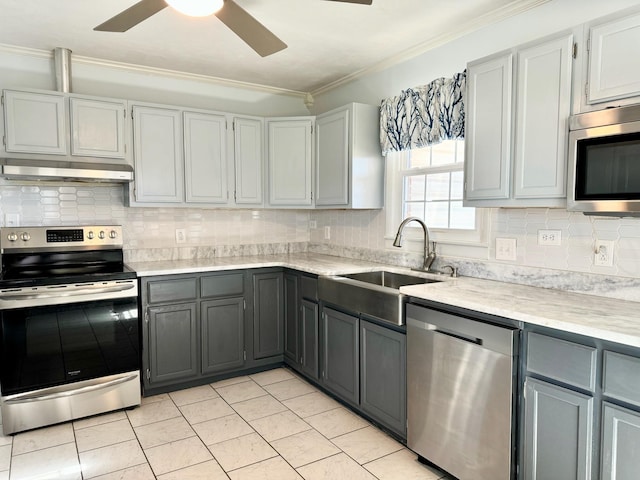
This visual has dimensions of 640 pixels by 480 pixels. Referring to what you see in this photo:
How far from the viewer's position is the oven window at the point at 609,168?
66.1 inches

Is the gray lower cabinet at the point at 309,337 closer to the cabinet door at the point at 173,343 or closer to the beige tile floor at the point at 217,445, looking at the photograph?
the beige tile floor at the point at 217,445

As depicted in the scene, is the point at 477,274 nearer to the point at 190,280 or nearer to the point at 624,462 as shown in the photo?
the point at 624,462

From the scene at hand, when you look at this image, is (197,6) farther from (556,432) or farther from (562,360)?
(556,432)

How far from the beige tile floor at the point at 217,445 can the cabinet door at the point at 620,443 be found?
0.90 meters

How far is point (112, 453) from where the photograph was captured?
7.96 feet

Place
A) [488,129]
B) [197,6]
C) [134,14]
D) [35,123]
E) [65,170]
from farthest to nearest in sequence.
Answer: [35,123] → [65,170] → [488,129] → [134,14] → [197,6]

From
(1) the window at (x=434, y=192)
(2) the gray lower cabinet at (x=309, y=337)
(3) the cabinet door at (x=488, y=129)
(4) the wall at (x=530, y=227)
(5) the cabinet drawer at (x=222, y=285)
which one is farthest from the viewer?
(5) the cabinet drawer at (x=222, y=285)

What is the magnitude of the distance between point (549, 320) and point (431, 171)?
5.50ft

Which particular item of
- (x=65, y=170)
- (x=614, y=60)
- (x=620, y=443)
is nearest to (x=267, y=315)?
(x=65, y=170)

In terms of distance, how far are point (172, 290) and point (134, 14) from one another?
6.08 feet

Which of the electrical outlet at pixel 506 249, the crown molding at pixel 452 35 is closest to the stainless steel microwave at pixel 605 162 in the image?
the electrical outlet at pixel 506 249

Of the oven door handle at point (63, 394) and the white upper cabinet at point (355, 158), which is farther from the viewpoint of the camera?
the white upper cabinet at point (355, 158)

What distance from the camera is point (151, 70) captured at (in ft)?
11.9

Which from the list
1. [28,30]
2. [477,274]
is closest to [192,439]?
[477,274]
